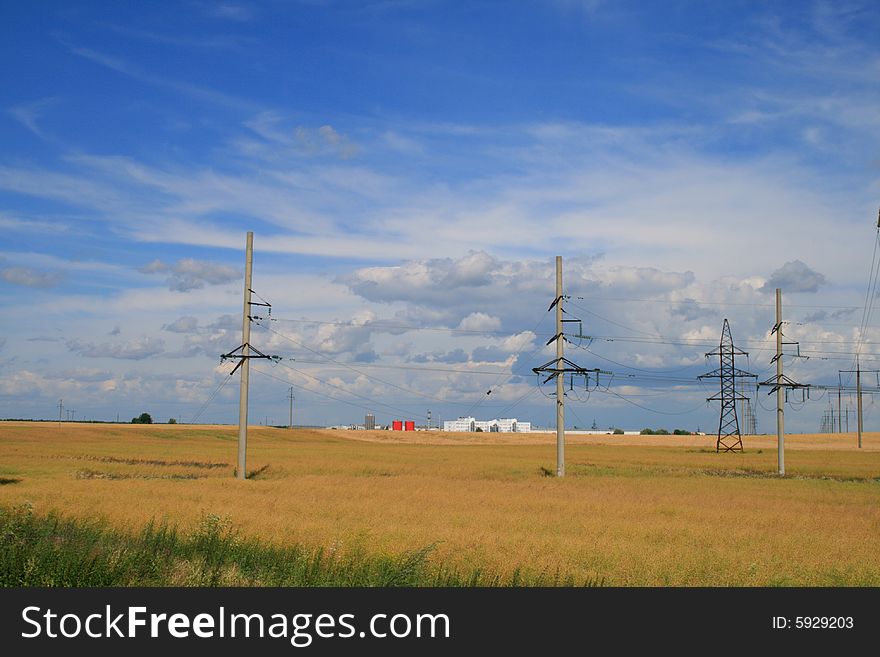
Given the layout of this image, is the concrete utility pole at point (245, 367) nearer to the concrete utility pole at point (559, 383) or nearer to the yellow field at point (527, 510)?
the yellow field at point (527, 510)

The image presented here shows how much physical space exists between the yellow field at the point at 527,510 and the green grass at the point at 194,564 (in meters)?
1.48

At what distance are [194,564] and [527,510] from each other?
2024 centimetres

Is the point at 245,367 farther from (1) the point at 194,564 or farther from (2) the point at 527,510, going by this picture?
(1) the point at 194,564

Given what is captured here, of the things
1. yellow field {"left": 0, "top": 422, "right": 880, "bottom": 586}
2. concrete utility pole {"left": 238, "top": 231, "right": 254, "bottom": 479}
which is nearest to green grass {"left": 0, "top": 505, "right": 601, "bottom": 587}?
yellow field {"left": 0, "top": 422, "right": 880, "bottom": 586}

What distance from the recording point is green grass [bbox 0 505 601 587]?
14891 mm

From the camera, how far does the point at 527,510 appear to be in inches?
1375

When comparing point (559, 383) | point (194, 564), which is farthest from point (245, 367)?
point (194, 564)

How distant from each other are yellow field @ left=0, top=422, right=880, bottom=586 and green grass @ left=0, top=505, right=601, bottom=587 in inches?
58.4

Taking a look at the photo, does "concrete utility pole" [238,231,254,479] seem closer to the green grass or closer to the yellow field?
the yellow field

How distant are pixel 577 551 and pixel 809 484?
39.8m

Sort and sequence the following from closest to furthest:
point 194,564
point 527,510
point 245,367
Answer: point 194,564
point 527,510
point 245,367

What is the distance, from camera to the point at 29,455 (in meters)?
65.4

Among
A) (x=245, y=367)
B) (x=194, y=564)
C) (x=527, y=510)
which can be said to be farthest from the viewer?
(x=245, y=367)
